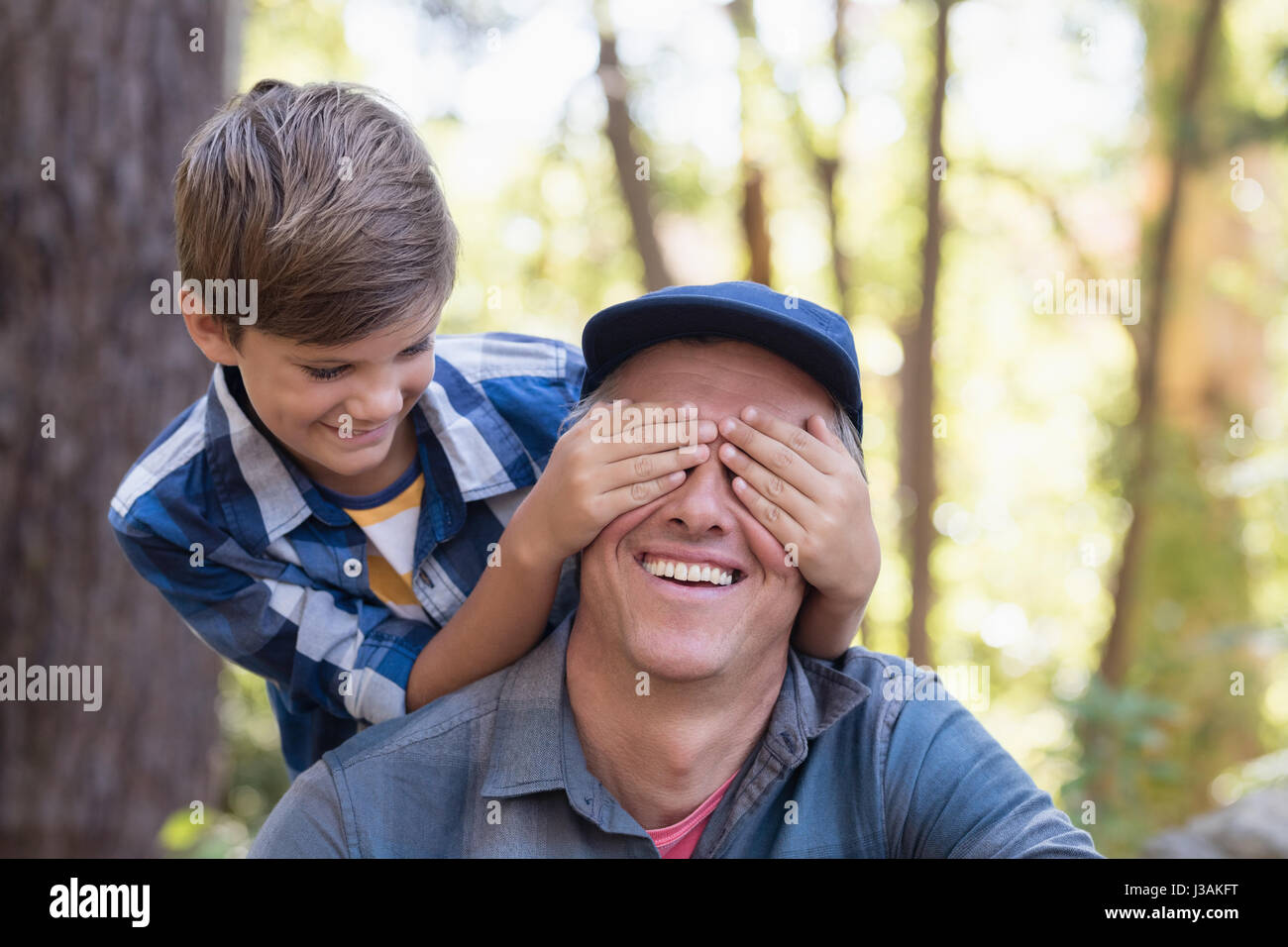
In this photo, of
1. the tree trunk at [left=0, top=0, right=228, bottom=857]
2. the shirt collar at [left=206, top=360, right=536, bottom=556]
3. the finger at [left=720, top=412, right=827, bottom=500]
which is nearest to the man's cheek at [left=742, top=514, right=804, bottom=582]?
the finger at [left=720, top=412, right=827, bottom=500]

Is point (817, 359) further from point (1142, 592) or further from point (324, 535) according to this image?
point (1142, 592)

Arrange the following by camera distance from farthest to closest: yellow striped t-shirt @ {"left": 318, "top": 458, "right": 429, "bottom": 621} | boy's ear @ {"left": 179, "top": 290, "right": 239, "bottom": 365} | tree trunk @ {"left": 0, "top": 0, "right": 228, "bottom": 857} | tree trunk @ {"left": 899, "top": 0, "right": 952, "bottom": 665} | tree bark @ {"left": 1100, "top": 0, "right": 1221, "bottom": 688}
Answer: tree bark @ {"left": 1100, "top": 0, "right": 1221, "bottom": 688}, tree trunk @ {"left": 899, "top": 0, "right": 952, "bottom": 665}, tree trunk @ {"left": 0, "top": 0, "right": 228, "bottom": 857}, yellow striped t-shirt @ {"left": 318, "top": 458, "right": 429, "bottom": 621}, boy's ear @ {"left": 179, "top": 290, "right": 239, "bottom": 365}

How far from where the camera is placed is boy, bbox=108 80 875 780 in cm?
234

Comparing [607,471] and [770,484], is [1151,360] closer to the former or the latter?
[770,484]

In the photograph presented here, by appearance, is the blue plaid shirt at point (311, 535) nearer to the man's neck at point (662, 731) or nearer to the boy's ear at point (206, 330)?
the boy's ear at point (206, 330)

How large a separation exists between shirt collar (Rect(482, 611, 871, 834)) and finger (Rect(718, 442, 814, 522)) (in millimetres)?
422

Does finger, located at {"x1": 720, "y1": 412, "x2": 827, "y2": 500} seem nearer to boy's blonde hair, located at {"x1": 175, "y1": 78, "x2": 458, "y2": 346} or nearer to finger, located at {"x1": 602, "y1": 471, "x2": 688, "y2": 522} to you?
finger, located at {"x1": 602, "y1": 471, "x2": 688, "y2": 522}

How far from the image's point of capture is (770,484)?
2.23m

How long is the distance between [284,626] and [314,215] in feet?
3.01

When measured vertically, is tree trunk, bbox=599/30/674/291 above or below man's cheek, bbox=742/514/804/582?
above

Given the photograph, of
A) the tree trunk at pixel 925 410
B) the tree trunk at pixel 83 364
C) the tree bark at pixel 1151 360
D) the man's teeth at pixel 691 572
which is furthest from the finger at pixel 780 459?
the tree bark at pixel 1151 360
